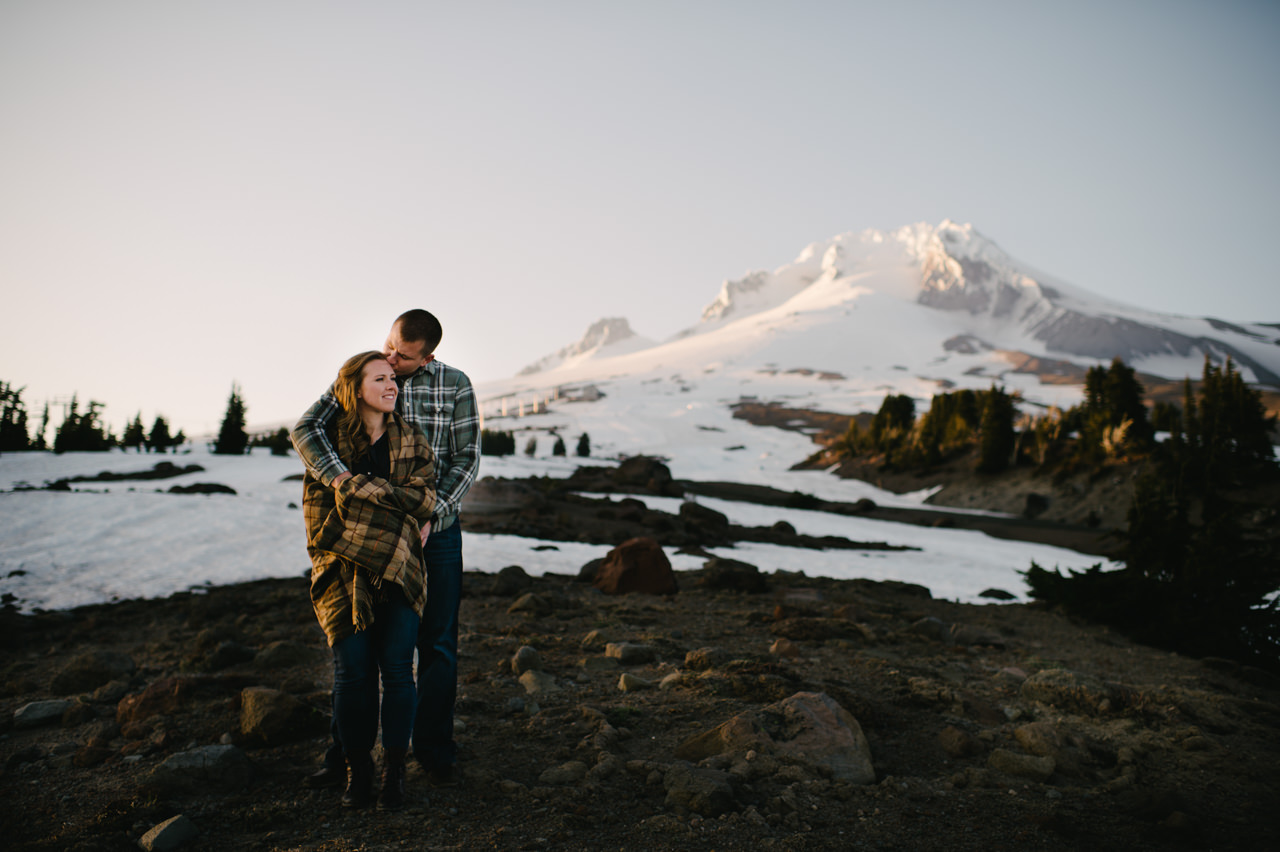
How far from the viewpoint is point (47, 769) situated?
360 cm

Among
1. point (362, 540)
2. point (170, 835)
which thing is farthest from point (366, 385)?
point (170, 835)

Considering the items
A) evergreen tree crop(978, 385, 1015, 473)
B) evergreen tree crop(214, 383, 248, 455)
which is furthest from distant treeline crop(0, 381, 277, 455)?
evergreen tree crop(978, 385, 1015, 473)

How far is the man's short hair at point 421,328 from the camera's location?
3334mm

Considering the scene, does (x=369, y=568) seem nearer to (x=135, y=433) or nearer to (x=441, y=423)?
(x=441, y=423)

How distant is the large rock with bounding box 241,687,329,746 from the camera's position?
12.6 ft

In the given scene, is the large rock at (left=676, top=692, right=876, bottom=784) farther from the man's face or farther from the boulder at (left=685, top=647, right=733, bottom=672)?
the man's face

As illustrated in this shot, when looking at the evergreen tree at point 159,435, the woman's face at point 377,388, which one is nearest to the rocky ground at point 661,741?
the woman's face at point 377,388

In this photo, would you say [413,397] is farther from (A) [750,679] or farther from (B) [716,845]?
(A) [750,679]

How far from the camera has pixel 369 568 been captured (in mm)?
2979

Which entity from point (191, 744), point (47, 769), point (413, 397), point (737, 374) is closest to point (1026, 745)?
point (413, 397)

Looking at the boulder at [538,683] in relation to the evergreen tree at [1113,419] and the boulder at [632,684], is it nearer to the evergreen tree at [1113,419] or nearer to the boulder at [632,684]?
the boulder at [632,684]

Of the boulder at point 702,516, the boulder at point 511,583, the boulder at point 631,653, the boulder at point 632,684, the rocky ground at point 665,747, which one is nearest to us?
the rocky ground at point 665,747

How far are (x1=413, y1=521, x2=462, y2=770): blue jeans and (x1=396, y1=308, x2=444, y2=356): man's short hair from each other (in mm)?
943

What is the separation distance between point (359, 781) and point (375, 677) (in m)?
0.46
